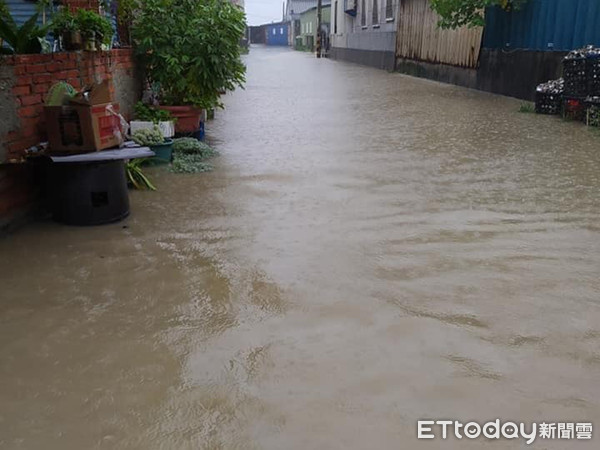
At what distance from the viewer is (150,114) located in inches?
277

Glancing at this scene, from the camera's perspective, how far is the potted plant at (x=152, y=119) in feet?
21.7

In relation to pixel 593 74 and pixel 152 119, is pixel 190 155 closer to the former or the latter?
pixel 152 119

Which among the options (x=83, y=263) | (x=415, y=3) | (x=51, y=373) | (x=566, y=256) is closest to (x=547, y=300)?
(x=566, y=256)

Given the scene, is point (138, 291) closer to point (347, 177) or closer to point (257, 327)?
point (257, 327)

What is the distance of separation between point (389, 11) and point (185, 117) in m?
20.2

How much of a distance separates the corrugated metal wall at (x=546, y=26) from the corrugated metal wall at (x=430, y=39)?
0.93 meters

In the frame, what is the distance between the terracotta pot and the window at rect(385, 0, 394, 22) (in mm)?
19049

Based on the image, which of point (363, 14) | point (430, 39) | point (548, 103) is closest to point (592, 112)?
point (548, 103)

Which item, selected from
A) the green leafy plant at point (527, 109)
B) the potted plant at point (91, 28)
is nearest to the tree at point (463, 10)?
the green leafy plant at point (527, 109)

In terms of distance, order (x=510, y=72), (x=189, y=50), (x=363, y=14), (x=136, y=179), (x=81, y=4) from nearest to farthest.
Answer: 1. (x=136, y=179)
2. (x=81, y=4)
3. (x=189, y=50)
4. (x=510, y=72)
5. (x=363, y=14)

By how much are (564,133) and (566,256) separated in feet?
17.6

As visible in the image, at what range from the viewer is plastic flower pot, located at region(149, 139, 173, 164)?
20.8 feet

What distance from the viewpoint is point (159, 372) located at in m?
2.61

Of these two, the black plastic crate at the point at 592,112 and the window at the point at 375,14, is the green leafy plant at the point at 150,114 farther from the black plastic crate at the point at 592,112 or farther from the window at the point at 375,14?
the window at the point at 375,14
